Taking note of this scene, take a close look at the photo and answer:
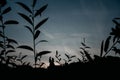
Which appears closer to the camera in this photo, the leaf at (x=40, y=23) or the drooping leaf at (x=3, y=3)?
the leaf at (x=40, y=23)

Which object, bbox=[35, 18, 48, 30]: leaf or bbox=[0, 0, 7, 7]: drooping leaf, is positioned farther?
bbox=[0, 0, 7, 7]: drooping leaf

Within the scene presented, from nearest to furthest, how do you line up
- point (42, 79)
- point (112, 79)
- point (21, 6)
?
point (112, 79), point (42, 79), point (21, 6)

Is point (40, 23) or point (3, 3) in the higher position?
point (3, 3)

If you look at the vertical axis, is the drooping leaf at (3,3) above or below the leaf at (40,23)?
above

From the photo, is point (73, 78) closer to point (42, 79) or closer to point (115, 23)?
point (42, 79)

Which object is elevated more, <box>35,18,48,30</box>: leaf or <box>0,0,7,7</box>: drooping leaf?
<box>0,0,7,7</box>: drooping leaf

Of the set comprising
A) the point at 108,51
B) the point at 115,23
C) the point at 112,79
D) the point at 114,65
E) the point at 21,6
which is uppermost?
the point at 21,6

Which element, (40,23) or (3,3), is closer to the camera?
(40,23)

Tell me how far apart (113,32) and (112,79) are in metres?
1.91

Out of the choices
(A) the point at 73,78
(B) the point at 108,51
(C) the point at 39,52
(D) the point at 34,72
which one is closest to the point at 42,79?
(D) the point at 34,72

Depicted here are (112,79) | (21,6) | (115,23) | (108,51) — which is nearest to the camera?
(112,79)

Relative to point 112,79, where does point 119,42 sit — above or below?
above

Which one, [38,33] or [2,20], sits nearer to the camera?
[38,33]

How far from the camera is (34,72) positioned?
2457mm
